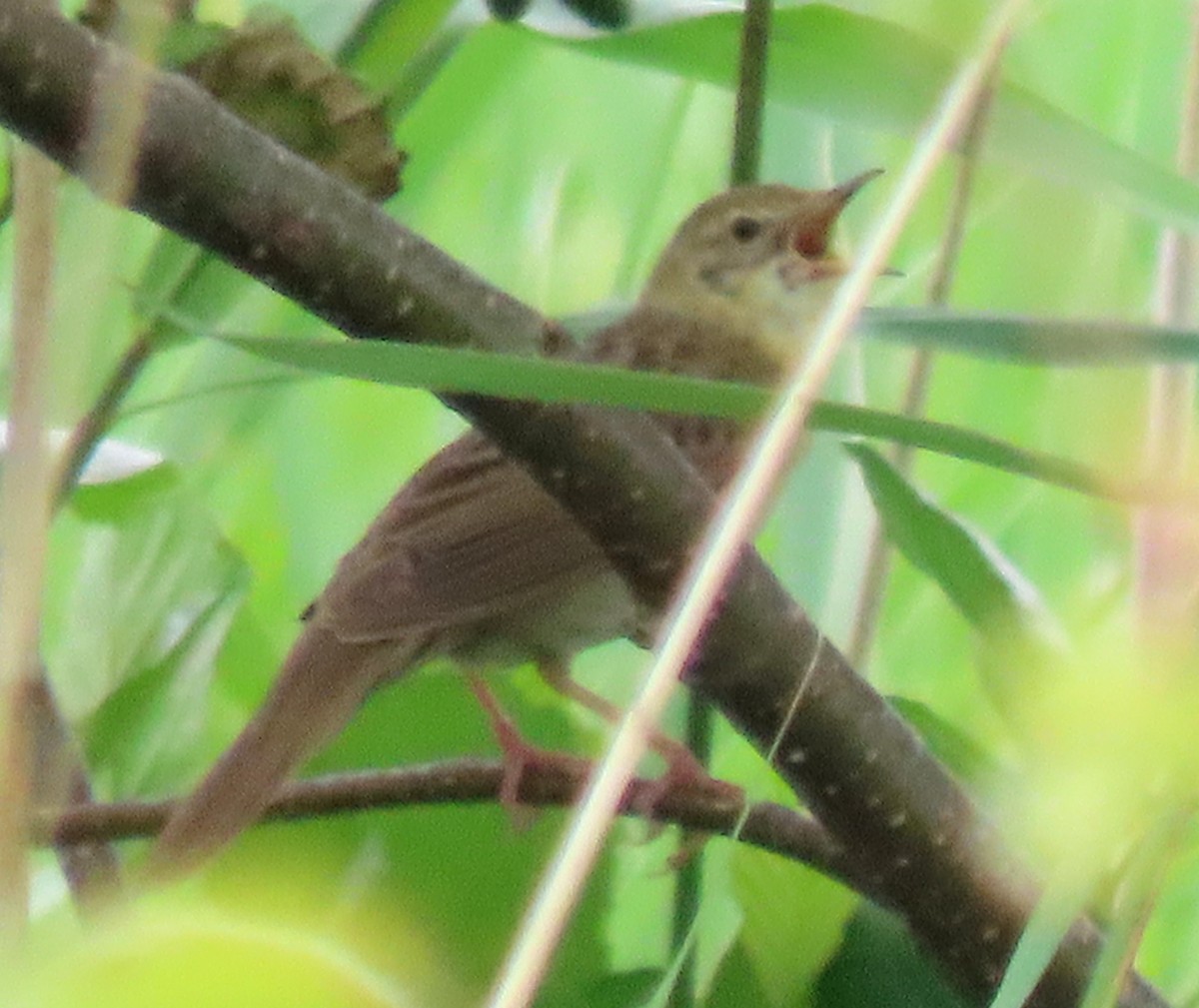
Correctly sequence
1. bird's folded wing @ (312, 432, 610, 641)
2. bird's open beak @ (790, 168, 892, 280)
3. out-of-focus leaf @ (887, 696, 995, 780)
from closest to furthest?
out-of-focus leaf @ (887, 696, 995, 780), bird's folded wing @ (312, 432, 610, 641), bird's open beak @ (790, 168, 892, 280)

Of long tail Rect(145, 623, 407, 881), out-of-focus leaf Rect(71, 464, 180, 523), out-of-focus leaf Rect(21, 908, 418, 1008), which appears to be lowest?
long tail Rect(145, 623, 407, 881)

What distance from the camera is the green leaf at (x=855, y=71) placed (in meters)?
0.72

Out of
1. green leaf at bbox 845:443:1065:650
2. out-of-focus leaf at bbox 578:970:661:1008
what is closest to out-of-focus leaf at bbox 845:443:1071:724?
green leaf at bbox 845:443:1065:650

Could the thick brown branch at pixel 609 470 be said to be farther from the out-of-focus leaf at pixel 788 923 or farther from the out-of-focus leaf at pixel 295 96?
the out-of-focus leaf at pixel 295 96

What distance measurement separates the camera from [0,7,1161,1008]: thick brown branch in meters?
0.54

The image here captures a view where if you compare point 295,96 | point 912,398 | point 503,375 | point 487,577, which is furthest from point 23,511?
point 487,577

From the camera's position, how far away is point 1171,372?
30.8 inches

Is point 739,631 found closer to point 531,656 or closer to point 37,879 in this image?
point 37,879

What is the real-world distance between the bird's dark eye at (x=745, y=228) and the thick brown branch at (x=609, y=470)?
0.99m

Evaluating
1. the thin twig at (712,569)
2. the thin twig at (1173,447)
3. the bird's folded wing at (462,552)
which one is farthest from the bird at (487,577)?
the thin twig at (712,569)

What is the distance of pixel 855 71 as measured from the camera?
0.86 m

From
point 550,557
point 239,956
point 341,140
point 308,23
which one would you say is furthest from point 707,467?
point 239,956

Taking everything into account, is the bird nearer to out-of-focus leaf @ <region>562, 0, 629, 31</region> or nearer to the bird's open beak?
the bird's open beak

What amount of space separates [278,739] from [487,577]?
10.2 inches
